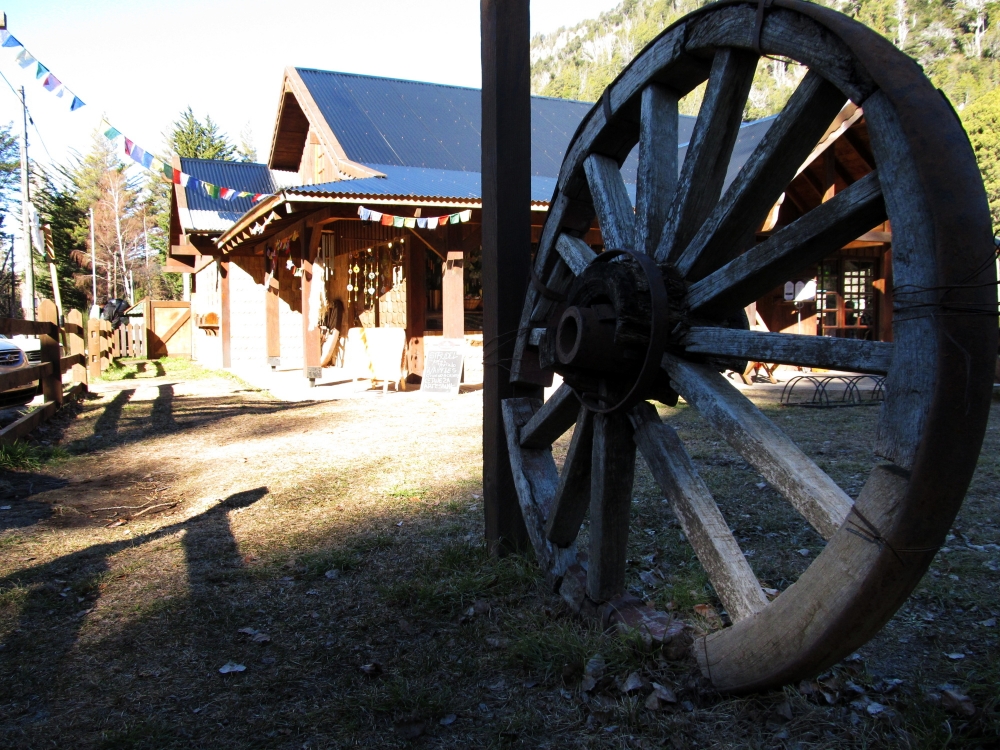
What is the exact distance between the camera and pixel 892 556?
58.3 inches

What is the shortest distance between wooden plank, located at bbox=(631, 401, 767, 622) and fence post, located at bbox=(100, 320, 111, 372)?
16.7 metres

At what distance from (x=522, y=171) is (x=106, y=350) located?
16613 millimetres

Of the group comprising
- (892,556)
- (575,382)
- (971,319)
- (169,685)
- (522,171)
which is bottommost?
(169,685)

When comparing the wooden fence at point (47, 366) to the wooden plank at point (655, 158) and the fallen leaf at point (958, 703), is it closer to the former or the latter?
the wooden plank at point (655, 158)

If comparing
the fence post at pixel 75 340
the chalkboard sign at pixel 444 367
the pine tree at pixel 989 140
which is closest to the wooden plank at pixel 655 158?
the chalkboard sign at pixel 444 367

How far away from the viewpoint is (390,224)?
32.4ft

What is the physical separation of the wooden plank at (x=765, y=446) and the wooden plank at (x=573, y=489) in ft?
1.77

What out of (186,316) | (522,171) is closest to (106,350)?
(186,316)

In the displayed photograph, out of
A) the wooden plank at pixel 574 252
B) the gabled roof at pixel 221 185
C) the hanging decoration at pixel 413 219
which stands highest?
the gabled roof at pixel 221 185

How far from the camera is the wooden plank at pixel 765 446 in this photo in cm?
174

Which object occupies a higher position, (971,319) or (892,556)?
(971,319)

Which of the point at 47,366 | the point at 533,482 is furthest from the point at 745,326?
the point at 47,366

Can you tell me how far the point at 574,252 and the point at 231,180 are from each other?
62.0 ft

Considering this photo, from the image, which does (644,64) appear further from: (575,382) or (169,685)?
(169,685)
